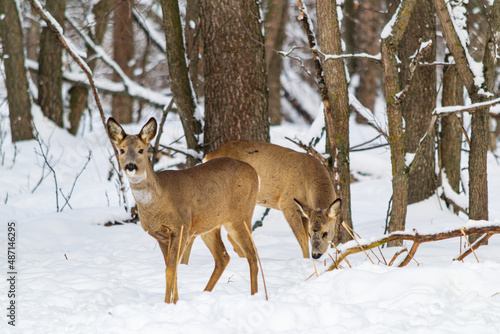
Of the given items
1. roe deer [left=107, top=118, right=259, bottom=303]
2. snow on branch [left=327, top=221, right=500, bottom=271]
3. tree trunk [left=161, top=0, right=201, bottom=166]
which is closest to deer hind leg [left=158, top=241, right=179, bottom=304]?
roe deer [left=107, top=118, right=259, bottom=303]

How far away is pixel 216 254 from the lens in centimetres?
565

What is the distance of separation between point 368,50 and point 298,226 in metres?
16.9

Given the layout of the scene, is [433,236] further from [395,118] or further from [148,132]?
[148,132]

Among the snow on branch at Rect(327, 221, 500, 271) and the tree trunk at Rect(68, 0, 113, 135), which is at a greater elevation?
the tree trunk at Rect(68, 0, 113, 135)

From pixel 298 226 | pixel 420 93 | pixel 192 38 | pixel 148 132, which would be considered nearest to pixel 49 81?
pixel 192 38

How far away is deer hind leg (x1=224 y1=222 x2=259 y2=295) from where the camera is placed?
530 centimetres

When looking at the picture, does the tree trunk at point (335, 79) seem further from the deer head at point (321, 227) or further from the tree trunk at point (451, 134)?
the tree trunk at point (451, 134)

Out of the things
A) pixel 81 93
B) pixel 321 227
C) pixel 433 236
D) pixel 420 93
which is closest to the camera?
pixel 433 236

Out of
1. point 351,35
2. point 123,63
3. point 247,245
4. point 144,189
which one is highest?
point 351,35

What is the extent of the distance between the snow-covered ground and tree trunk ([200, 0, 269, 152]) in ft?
5.03

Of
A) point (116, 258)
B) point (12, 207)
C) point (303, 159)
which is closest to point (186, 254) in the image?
point (116, 258)

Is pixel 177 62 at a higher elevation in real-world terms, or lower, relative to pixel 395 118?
higher

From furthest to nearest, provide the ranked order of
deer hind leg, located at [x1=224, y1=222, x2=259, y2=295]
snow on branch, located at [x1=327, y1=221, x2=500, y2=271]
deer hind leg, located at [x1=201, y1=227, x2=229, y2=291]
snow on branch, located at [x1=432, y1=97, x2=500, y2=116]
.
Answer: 1. snow on branch, located at [x1=432, y1=97, x2=500, y2=116]
2. deer hind leg, located at [x1=201, y1=227, x2=229, y2=291]
3. deer hind leg, located at [x1=224, y1=222, x2=259, y2=295]
4. snow on branch, located at [x1=327, y1=221, x2=500, y2=271]

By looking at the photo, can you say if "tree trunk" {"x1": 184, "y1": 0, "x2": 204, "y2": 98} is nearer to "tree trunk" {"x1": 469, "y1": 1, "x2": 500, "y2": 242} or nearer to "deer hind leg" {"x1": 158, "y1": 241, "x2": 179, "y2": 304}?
"tree trunk" {"x1": 469, "y1": 1, "x2": 500, "y2": 242}
